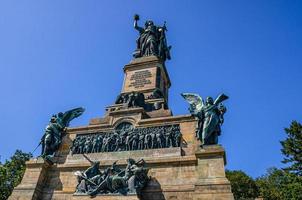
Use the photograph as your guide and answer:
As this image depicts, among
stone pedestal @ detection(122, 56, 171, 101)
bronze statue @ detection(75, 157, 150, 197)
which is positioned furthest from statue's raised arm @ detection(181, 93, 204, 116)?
stone pedestal @ detection(122, 56, 171, 101)

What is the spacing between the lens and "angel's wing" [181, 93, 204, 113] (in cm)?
1525

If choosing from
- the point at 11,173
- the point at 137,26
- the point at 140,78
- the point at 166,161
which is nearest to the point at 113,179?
the point at 166,161

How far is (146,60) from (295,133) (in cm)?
1426

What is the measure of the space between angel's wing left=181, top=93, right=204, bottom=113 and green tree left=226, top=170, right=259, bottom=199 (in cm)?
1946

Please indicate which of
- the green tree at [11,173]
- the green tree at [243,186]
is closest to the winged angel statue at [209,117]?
the green tree at [11,173]

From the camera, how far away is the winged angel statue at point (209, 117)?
13875 mm

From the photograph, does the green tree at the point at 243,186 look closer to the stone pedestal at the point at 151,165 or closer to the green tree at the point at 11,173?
the stone pedestal at the point at 151,165

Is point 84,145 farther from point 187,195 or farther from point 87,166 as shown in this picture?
point 187,195

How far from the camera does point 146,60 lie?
22.3 m

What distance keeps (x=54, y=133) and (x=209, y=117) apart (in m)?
9.60

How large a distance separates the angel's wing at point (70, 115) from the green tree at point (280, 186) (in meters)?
16.3

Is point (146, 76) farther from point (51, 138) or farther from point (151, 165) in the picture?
point (151, 165)

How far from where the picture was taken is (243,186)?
3170 centimetres

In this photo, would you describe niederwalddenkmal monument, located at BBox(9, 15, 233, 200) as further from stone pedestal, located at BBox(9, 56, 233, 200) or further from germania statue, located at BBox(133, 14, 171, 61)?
germania statue, located at BBox(133, 14, 171, 61)
